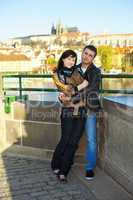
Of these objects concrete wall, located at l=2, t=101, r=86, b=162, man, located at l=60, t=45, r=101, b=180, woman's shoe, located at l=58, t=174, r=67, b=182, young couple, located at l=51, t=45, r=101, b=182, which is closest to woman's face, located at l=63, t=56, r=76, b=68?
young couple, located at l=51, t=45, r=101, b=182

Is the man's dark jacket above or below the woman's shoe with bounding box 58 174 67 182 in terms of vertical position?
above

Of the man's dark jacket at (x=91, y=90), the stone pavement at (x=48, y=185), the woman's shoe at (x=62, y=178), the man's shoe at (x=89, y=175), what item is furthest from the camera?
the man's shoe at (x=89, y=175)

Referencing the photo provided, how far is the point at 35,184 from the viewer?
4.45 meters

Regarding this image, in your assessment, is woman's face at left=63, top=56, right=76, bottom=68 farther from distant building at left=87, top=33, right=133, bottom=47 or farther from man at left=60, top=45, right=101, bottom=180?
distant building at left=87, top=33, right=133, bottom=47

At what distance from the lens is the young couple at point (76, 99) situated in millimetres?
4344

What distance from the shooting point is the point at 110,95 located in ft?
15.9

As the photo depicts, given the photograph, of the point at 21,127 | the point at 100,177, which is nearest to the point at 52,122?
the point at 21,127

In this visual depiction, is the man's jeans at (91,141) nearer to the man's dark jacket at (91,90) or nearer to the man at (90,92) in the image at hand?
the man at (90,92)

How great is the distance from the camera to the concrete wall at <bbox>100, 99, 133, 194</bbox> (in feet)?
13.5

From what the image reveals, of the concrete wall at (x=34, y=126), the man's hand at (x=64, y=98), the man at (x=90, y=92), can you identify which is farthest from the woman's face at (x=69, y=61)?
the concrete wall at (x=34, y=126)

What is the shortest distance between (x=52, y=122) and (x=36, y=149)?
1.87 ft

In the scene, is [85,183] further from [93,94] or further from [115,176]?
[93,94]

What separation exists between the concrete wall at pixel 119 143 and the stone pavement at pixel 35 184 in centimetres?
43

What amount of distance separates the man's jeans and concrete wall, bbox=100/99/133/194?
175 mm
